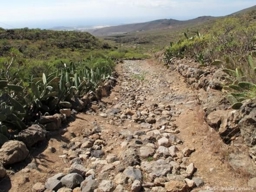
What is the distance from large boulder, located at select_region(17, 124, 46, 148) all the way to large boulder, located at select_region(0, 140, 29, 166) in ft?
0.87

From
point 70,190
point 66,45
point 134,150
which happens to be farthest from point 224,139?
point 66,45

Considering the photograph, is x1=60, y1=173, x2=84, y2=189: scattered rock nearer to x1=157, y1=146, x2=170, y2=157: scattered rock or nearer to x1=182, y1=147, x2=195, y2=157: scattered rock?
x1=157, y1=146, x2=170, y2=157: scattered rock

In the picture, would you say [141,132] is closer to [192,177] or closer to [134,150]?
[134,150]

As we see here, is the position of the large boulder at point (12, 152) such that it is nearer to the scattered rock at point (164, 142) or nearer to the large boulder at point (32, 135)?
the large boulder at point (32, 135)

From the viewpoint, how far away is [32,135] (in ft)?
12.6

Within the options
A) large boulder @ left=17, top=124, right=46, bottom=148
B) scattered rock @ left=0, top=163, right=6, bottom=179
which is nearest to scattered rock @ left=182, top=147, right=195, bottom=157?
large boulder @ left=17, top=124, right=46, bottom=148

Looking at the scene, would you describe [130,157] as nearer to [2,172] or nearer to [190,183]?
[190,183]

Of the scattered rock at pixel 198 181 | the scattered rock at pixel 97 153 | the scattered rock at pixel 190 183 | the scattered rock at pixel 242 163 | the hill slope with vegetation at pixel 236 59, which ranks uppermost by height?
the hill slope with vegetation at pixel 236 59

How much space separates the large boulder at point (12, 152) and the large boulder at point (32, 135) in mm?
267

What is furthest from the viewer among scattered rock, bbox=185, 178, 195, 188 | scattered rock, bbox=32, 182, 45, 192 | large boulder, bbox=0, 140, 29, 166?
large boulder, bbox=0, 140, 29, 166

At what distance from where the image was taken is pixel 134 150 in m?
3.69

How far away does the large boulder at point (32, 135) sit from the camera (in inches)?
148

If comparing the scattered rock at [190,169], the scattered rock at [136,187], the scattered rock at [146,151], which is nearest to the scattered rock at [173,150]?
the scattered rock at [146,151]

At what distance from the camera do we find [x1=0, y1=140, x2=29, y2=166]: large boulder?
3.29 meters
